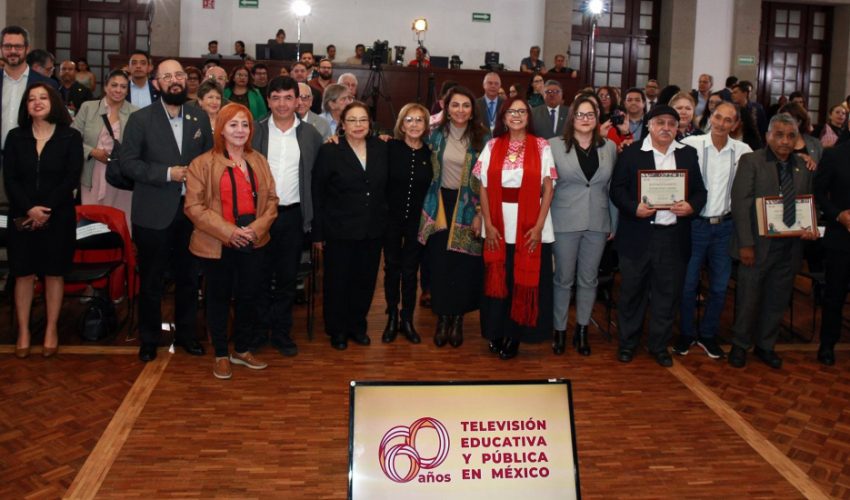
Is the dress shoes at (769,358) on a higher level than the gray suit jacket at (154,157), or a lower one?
lower

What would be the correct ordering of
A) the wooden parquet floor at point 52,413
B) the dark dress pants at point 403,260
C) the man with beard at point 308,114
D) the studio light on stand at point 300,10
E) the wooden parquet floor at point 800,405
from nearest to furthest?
the wooden parquet floor at point 52,413
the wooden parquet floor at point 800,405
the dark dress pants at point 403,260
the man with beard at point 308,114
the studio light on stand at point 300,10

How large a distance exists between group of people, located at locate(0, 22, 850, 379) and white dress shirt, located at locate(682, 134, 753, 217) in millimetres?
11

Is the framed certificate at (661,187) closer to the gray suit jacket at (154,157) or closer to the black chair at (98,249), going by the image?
the gray suit jacket at (154,157)

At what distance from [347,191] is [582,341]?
67.4 inches

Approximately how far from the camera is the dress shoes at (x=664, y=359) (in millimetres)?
4770

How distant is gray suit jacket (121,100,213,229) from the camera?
4.38 meters

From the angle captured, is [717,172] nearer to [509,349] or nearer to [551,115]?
[509,349]

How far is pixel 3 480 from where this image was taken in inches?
123

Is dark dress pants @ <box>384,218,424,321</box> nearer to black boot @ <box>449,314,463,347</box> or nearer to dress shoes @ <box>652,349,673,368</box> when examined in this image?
black boot @ <box>449,314,463,347</box>

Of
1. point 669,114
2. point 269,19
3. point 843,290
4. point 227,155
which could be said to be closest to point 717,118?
point 669,114

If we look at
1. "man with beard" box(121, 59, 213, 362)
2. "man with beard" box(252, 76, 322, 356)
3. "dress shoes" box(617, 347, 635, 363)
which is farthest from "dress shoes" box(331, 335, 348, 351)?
"dress shoes" box(617, 347, 635, 363)

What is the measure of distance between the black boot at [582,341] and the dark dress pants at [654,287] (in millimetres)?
212

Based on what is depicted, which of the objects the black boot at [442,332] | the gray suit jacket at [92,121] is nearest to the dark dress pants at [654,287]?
the black boot at [442,332]

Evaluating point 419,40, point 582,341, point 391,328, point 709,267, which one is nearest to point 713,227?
point 709,267
